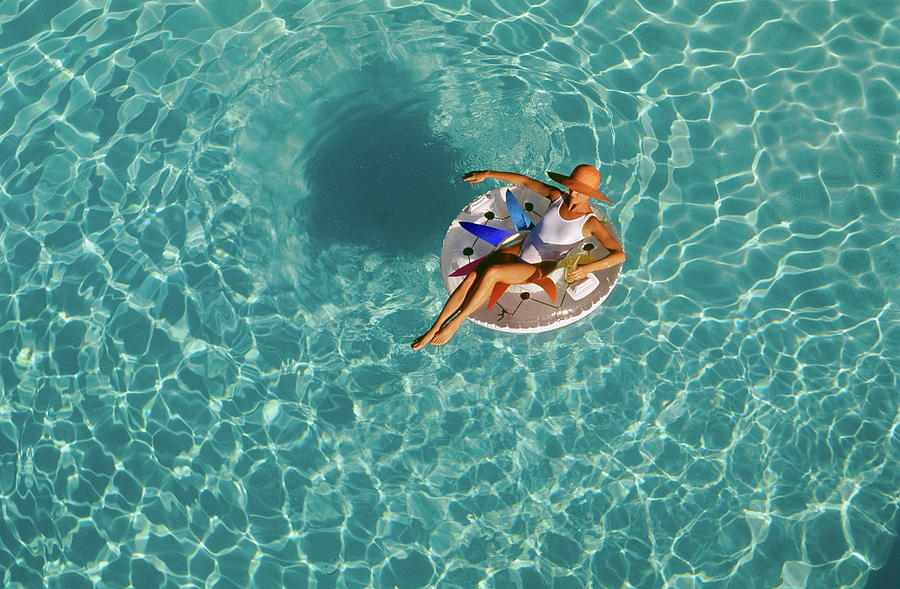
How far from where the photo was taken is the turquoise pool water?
5738 mm

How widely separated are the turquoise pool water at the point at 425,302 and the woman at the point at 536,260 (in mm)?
954

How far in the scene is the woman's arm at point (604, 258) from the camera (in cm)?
512

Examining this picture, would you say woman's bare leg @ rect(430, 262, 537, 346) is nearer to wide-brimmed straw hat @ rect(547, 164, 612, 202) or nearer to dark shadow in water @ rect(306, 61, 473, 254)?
wide-brimmed straw hat @ rect(547, 164, 612, 202)

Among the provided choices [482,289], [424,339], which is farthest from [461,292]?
[424,339]

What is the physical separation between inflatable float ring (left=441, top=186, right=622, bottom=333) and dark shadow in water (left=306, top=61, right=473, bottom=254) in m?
0.69

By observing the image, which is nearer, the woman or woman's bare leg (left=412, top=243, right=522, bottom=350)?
the woman

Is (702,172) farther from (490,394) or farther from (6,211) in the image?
(6,211)

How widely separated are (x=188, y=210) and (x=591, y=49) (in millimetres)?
3727

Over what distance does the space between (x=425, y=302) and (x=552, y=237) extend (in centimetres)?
139

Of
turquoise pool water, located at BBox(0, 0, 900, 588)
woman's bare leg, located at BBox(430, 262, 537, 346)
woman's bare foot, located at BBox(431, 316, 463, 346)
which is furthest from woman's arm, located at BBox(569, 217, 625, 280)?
turquoise pool water, located at BBox(0, 0, 900, 588)

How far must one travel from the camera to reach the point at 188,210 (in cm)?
662

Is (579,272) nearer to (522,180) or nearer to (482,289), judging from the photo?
(482,289)

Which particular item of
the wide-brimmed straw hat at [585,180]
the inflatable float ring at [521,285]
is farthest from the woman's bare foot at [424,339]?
the wide-brimmed straw hat at [585,180]

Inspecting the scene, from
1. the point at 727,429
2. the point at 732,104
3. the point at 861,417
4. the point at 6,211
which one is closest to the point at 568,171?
the point at 732,104
